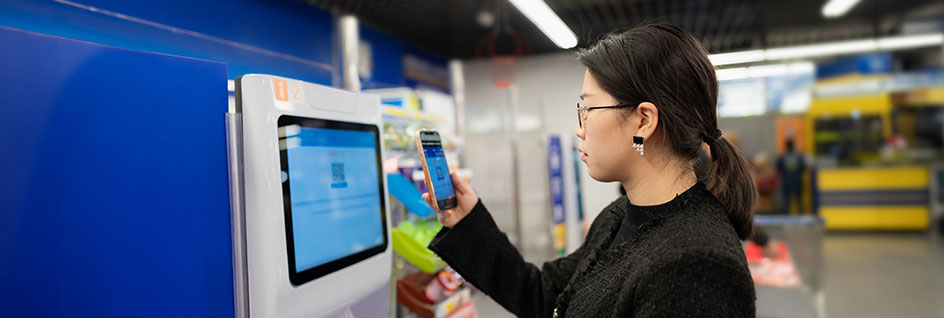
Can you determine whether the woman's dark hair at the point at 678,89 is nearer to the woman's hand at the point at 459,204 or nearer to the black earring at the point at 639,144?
the black earring at the point at 639,144

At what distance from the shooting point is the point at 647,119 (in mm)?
1155

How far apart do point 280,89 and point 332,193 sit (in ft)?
0.94

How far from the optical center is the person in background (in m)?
9.45

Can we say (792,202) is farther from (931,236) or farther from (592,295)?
(592,295)

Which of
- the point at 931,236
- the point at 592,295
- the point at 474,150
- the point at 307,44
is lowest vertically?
the point at 931,236

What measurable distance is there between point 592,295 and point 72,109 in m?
0.99

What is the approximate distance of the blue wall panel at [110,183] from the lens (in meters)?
0.80

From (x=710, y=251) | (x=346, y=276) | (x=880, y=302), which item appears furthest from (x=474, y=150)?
(x=880, y=302)

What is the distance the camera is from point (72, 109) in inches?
34.1

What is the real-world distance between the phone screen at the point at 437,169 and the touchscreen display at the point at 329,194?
0.53 ft

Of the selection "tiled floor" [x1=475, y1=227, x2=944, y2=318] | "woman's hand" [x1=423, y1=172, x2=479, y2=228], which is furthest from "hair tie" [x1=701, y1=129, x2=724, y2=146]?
"tiled floor" [x1=475, y1=227, x2=944, y2=318]

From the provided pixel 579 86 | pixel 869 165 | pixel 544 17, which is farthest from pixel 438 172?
pixel 869 165

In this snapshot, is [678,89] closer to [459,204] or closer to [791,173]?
[459,204]

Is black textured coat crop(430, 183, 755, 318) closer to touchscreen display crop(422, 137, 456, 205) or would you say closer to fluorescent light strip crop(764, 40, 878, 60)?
touchscreen display crop(422, 137, 456, 205)
